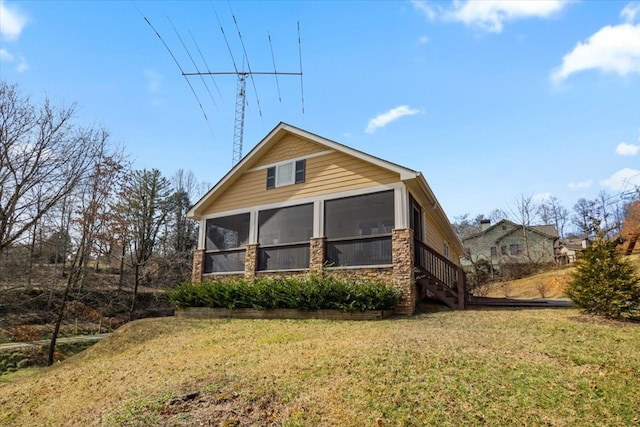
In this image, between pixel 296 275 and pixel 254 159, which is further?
pixel 254 159

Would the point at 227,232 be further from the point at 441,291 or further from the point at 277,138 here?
the point at 441,291

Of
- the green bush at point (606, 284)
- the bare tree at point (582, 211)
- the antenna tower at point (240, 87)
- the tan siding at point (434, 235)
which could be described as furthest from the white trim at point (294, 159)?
the bare tree at point (582, 211)

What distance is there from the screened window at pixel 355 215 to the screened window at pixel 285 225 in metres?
1.03

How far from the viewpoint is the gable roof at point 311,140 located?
10781 millimetres

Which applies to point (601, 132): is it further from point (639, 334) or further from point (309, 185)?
point (309, 185)

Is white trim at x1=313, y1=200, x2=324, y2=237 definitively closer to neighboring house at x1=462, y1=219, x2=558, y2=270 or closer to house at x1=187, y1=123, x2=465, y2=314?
house at x1=187, y1=123, x2=465, y2=314

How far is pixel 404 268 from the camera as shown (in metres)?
10.3

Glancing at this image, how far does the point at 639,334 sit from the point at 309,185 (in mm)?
9035

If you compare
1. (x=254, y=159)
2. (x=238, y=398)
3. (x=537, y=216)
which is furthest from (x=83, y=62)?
(x=537, y=216)

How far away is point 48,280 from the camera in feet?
A: 57.1

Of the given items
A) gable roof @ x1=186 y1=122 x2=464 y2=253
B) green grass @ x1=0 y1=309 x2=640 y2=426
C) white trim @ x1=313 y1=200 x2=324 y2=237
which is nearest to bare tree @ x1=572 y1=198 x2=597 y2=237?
gable roof @ x1=186 y1=122 x2=464 y2=253

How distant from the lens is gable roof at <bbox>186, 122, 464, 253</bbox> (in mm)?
10781

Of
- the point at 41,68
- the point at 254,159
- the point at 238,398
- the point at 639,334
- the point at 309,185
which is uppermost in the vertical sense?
the point at 41,68

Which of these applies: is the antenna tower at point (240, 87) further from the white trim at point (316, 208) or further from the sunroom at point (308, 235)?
the sunroom at point (308, 235)
